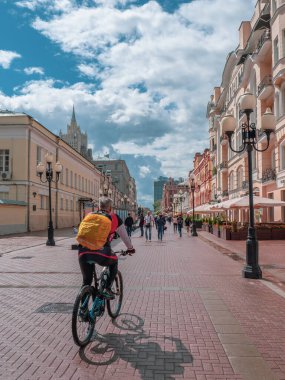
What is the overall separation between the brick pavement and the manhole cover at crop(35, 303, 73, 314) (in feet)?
0.39

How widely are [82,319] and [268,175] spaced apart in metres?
25.9

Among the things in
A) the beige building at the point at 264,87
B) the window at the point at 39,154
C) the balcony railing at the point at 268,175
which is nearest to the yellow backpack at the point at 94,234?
the beige building at the point at 264,87

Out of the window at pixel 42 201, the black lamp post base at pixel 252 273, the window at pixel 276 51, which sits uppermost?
the window at pixel 276 51

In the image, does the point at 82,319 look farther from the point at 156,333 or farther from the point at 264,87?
the point at 264,87

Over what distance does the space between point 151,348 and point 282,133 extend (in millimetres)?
23503

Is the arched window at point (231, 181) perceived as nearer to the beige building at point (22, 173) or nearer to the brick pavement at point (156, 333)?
the beige building at point (22, 173)

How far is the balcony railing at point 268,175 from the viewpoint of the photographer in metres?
27.8

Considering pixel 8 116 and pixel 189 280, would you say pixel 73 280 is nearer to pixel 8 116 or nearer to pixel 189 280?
pixel 189 280

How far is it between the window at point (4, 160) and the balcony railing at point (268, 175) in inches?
852

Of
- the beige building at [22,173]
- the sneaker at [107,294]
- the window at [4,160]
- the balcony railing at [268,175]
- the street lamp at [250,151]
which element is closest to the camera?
the sneaker at [107,294]

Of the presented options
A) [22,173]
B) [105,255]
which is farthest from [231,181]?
[105,255]

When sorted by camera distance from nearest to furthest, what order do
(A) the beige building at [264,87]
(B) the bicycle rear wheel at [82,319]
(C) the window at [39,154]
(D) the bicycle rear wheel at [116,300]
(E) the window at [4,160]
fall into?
(B) the bicycle rear wheel at [82,319] < (D) the bicycle rear wheel at [116,300] < (A) the beige building at [264,87] < (E) the window at [4,160] < (C) the window at [39,154]

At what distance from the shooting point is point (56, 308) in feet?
21.5

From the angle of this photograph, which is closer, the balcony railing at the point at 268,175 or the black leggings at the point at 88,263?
the black leggings at the point at 88,263
